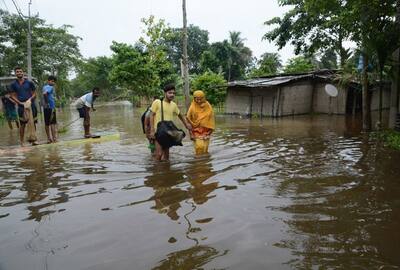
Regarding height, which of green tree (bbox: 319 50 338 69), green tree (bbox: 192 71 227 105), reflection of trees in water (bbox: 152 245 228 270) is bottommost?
reflection of trees in water (bbox: 152 245 228 270)

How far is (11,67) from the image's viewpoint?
96.7ft

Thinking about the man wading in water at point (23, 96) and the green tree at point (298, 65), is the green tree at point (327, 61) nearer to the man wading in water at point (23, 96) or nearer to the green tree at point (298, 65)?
the green tree at point (298, 65)

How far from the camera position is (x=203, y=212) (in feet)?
13.4

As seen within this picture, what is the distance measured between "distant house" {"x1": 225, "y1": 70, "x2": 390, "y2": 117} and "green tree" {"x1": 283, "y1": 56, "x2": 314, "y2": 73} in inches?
349

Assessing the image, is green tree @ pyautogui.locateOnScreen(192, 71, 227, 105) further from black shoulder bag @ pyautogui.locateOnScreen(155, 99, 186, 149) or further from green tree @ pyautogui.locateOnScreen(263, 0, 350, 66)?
black shoulder bag @ pyautogui.locateOnScreen(155, 99, 186, 149)

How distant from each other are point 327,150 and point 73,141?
6035 millimetres

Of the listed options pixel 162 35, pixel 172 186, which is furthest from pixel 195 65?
pixel 172 186

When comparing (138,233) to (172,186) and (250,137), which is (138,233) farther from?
(250,137)

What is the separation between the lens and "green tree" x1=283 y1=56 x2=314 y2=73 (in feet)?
100

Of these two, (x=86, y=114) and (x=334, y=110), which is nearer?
(x=86, y=114)

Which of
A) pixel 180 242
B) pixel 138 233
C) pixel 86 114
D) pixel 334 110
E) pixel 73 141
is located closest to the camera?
pixel 180 242

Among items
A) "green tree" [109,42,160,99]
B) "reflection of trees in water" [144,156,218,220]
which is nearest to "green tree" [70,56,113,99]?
"green tree" [109,42,160,99]

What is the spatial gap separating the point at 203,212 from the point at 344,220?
141 cm

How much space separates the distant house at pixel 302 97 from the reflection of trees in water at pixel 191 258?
54.4 ft
